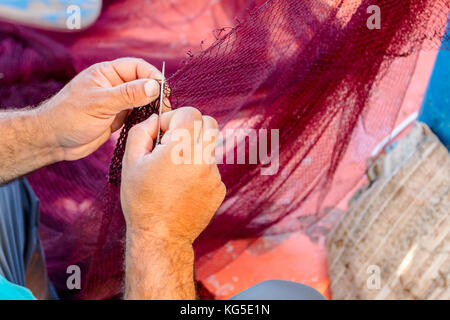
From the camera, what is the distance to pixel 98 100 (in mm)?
759

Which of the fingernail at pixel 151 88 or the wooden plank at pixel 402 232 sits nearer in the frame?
the fingernail at pixel 151 88

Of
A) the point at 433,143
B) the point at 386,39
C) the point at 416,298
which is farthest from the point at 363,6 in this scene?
the point at 416,298

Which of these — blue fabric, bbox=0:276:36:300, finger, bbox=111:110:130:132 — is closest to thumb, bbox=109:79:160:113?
finger, bbox=111:110:130:132

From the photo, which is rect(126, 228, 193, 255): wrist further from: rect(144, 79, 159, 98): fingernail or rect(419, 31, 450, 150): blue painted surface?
rect(419, 31, 450, 150): blue painted surface

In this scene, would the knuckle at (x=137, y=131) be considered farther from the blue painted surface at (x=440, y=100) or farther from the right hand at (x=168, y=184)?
the blue painted surface at (x=440, y=100)

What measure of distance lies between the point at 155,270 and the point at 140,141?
0.19 metres

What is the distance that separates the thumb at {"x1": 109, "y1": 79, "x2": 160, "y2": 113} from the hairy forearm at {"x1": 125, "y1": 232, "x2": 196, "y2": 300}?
0.65 ft

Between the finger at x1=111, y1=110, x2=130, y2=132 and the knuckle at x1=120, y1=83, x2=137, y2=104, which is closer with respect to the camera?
the knuckle at x1=120, y1=83, x2=137, y2=104

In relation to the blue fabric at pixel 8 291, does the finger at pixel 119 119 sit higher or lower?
higher

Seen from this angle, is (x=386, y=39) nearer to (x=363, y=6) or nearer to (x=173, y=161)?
(x=363, y=6)

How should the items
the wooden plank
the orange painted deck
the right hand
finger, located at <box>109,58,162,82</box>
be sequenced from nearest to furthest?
the right hand → finger, located at <box>109,58,162,82</box> → the wooden plank → the orange painted deck

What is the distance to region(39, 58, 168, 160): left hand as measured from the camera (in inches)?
28.5

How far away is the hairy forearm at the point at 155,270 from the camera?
0.69 meters

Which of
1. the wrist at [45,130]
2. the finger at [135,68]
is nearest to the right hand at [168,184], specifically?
the finger at [135,68]
